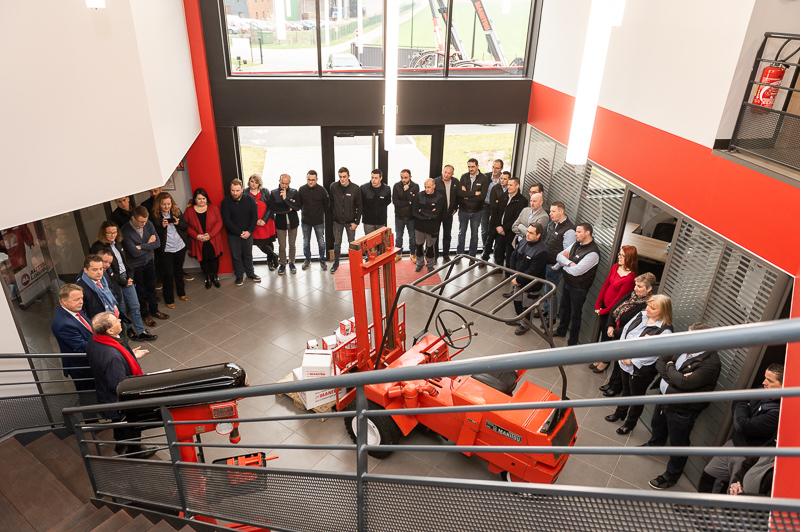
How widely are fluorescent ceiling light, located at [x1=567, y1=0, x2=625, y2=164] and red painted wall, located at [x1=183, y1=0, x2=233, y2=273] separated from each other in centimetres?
605

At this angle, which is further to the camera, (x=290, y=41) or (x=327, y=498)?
(x=290, y=41)

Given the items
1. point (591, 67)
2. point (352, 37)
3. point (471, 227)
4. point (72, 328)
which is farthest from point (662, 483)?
point (352, 37)

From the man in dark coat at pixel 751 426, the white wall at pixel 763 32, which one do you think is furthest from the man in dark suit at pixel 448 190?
the man in dark coat at pixel 751 426

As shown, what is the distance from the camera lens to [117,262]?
658cm

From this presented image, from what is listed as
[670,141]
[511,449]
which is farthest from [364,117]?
[511,449]

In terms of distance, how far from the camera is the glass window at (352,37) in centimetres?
808

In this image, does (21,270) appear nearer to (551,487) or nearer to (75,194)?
(75,194)

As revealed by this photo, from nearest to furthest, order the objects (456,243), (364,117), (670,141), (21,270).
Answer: (21,270)
(670,141)
(364,117)
(456,243)

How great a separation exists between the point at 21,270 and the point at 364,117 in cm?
532

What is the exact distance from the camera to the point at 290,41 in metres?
8.11

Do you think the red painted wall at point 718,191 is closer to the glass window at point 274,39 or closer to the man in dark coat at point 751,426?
the man in dark coat at point 751,426

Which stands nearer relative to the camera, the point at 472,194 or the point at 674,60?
the point at 674,60

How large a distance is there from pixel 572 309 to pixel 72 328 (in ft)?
19.0

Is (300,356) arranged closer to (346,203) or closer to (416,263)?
(346,203)
